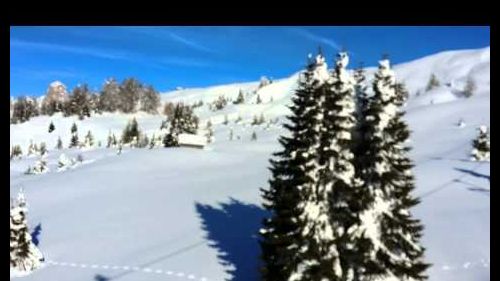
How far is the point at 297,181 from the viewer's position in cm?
2650

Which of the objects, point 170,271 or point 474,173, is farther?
point 474,173

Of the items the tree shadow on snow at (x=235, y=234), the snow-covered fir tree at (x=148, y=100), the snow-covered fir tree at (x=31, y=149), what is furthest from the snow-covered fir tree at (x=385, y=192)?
the snow-covered fir tree at (x=148, y=100)

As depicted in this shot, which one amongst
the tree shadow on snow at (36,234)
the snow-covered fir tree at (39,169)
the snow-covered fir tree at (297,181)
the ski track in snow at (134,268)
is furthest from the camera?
the snow-covered fir tree at (39,169)

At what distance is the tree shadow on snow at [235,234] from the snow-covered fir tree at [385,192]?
7.86 metres

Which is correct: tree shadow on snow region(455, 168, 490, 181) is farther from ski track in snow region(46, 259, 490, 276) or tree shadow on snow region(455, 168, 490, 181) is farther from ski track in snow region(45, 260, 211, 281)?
ski track in snow region(45, 260, 211, 281)

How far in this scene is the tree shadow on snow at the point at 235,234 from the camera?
114 ft

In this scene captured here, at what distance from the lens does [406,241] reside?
81.0ft

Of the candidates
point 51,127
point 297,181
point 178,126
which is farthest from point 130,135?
point 297,181

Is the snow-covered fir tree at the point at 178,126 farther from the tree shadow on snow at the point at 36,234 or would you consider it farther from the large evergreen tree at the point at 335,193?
the large evergreen tree at the point at 335,193

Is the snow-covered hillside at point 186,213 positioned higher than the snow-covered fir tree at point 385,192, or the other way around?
the snow-covered fir tree at point 385,192

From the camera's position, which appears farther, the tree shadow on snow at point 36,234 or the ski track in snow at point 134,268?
the tree shadow on snow at point 36,234

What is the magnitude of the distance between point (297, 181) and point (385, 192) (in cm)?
407

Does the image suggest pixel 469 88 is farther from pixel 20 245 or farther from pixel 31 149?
pixel 20 245
